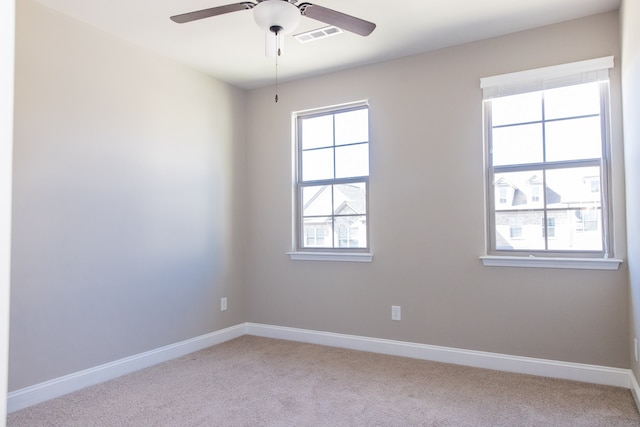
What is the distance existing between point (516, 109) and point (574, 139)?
1.50ft

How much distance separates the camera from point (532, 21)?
2906 millimetres

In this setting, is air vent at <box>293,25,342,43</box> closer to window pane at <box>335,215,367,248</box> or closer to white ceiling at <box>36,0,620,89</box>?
white ceiling at <box>36,0,620,89</box>

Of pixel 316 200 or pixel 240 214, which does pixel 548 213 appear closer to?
pixel 316 200

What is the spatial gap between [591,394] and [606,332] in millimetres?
439

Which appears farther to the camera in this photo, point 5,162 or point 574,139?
point 574,139

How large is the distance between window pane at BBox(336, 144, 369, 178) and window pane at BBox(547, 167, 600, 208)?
1.47 meters

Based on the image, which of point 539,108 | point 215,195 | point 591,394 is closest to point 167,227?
point 215,195

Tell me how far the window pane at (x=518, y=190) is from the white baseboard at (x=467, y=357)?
1.12m

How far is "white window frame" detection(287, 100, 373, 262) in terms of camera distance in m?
3.71

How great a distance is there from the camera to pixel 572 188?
292 cm

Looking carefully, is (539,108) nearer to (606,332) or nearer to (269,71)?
(606,332)

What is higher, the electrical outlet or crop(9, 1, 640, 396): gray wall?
crop(9, 1, 640, 396): gray wall

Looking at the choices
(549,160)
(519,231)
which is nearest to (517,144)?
(549,160)

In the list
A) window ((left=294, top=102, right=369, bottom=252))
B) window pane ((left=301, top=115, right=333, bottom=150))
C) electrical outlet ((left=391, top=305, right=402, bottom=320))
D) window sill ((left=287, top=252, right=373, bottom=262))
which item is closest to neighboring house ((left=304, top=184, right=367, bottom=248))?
window ((left=294, top=102, right=369, bottom=252))
